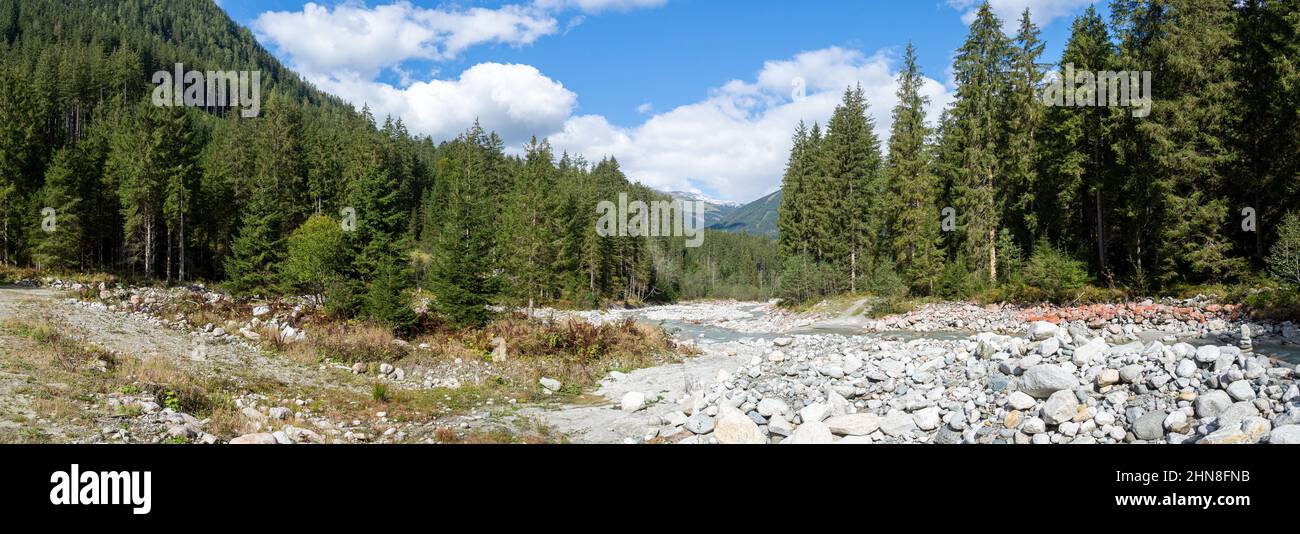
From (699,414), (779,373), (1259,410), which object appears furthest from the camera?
(779,373)

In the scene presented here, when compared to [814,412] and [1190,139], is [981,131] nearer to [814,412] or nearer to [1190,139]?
[1190,139]

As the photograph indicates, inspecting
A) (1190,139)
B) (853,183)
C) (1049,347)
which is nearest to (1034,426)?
(1049,347)

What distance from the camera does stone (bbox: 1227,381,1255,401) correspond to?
6.40m

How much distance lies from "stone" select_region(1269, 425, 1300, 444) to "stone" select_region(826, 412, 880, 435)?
3723 millimetres

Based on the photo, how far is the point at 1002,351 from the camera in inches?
404

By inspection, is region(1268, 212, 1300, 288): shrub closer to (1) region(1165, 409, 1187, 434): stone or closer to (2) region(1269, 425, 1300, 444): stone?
(1) region(1165, 409, 1187, 434): stone

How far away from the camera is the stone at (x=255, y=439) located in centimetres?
749

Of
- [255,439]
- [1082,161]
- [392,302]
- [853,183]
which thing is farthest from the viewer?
[853,183]

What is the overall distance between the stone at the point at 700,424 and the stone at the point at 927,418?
9.45 ft

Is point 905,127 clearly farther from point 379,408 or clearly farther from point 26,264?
point 26,264

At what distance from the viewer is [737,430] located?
797 cm

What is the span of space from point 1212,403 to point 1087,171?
92.5 ft
